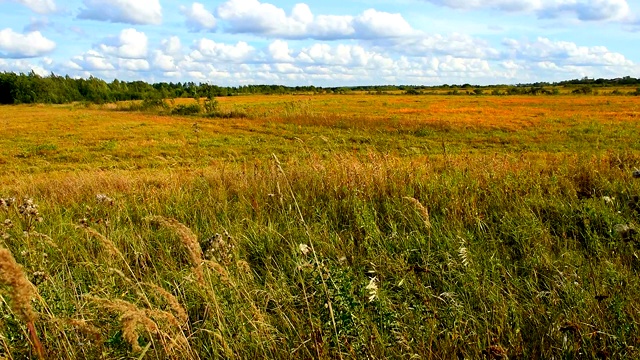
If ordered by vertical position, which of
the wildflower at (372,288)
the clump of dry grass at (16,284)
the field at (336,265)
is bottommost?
the field at (336,265)

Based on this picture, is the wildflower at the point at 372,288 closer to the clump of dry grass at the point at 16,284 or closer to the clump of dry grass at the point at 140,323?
the clump of dry grass at the point at 140,323

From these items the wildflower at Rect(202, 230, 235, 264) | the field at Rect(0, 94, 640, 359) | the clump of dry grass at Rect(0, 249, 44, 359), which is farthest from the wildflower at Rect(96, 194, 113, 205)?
the clump of dry grass at Rect(0, 249, 44, 359)

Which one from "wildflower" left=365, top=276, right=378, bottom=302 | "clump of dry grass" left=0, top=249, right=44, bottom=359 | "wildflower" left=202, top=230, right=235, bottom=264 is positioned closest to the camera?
"clump of dry grass" left=0, top=249, right=44, bottom=359

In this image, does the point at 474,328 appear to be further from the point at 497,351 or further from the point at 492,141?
the point at 492,141

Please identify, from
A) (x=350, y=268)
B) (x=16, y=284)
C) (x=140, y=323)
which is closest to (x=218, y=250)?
(x=350, y=268)

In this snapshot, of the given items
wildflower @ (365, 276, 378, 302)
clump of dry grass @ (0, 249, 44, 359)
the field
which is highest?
clump of dry grass @ (0, 249, 44, 359)

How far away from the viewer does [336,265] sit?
279cm

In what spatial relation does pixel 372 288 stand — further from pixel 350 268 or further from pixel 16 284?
pixel 16 284

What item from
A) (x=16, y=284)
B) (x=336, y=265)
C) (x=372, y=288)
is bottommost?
(x=336, y=265)

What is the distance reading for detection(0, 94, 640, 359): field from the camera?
194cm

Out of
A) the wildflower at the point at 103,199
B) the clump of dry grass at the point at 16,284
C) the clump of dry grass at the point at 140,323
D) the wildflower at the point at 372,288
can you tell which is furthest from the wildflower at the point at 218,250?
the wildflower at the point at 103,199

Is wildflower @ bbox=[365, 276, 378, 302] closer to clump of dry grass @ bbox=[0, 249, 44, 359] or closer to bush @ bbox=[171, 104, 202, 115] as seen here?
clump of dry grass @ bbox=[0, 249, 44, 359]

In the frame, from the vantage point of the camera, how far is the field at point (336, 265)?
76.5 inches

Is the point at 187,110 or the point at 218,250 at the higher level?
the point at 187,110
